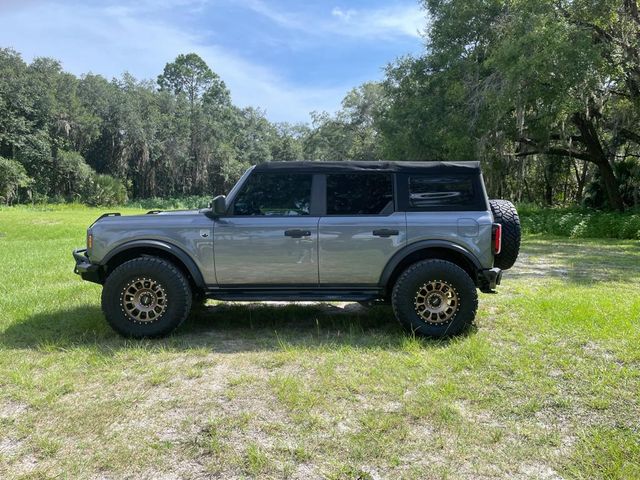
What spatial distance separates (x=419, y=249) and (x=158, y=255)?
2.52 metres

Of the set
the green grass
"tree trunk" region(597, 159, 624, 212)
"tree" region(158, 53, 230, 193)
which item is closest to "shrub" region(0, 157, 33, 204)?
"tree" region(158, 53, 230, 193)

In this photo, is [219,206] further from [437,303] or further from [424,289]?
[437,303]

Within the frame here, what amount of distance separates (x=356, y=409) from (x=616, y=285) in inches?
218

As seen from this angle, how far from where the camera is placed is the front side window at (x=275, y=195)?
4.77m

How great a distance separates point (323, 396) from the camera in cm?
338

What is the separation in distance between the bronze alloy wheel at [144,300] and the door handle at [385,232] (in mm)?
2061

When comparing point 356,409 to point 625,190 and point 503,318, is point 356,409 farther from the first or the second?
point 625,190

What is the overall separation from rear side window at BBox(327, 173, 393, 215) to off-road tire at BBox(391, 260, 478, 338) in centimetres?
66

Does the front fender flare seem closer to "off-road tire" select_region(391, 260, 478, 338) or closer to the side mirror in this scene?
"off-road tire" select_region(391, 260, 478, 338)

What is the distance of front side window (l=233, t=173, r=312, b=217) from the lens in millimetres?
4773

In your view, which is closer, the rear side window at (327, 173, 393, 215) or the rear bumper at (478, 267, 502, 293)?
the rear bumper at (478, 267, 502, 293)

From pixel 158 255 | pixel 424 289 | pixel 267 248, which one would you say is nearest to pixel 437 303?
pixel 424 289

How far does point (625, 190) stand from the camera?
62.1 ft

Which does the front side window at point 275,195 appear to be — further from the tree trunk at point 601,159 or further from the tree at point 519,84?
the tree trunk at point 601,159
